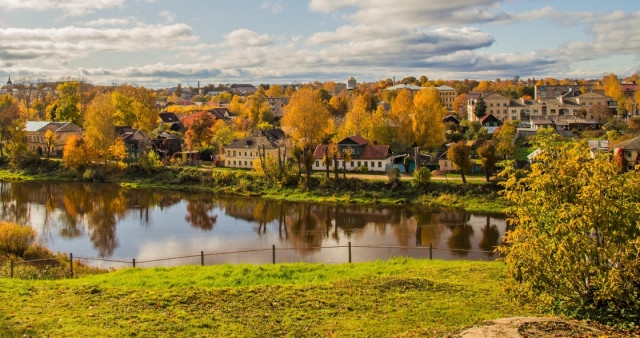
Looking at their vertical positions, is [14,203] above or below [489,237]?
above

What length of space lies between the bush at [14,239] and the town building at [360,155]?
77.3ft

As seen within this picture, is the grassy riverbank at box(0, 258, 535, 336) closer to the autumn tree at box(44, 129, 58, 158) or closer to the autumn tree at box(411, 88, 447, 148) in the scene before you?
the autumn tree at box(411, 88, 447, 148)

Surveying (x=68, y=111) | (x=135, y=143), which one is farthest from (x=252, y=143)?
(x=68, y=111)

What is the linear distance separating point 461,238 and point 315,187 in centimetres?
1426

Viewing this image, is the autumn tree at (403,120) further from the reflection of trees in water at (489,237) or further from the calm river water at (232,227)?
the reflection of trees in water at (489,237)

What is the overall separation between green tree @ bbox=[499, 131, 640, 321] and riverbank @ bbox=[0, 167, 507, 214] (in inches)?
717

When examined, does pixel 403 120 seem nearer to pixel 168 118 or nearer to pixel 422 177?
pixel 422 177

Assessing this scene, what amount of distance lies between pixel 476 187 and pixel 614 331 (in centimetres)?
2396

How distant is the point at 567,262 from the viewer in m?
10.0

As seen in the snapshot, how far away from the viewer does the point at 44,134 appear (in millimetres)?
56250

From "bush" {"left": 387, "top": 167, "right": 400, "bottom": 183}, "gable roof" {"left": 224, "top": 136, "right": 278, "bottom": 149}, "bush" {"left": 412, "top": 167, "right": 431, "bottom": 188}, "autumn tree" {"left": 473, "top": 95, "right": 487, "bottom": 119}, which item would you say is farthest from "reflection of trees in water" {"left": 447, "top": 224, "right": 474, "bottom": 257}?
"autumn tree" {"left": 473, "top": 95, "right": 487, "bottom": 119}

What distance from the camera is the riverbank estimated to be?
3222 centimetres

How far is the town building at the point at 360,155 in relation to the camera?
40188 mm

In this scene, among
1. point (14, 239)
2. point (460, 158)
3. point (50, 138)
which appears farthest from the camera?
point (50, 138)
